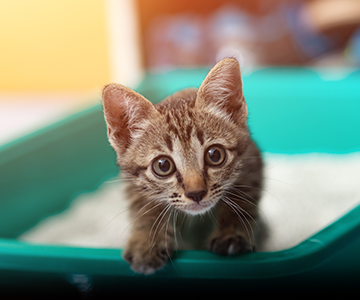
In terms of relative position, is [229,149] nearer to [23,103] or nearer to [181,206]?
[181,206]

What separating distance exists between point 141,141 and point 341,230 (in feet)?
1.42

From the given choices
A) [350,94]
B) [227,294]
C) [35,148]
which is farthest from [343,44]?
[227,294]

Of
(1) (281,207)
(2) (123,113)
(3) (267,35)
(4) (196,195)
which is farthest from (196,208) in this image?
(3) (267,35)

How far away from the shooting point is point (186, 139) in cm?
73

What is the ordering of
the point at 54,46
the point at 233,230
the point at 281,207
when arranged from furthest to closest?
the point at 54,46, the point at 281,207, the point at 233,230

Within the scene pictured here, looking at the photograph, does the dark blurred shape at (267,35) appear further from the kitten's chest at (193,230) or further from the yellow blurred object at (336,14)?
the kitten's chest at (193,230)

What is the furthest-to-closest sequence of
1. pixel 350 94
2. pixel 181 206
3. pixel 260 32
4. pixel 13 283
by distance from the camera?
pixel 260 32, pixel 350 94, pixel 13 283, pixel 181 206

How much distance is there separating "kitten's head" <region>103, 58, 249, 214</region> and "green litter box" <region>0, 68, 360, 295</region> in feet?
0.50

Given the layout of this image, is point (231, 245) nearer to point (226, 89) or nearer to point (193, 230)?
point (193, 230)

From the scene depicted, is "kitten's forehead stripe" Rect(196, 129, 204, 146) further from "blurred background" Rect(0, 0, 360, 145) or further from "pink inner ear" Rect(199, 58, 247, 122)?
"blurred background" Rect(0, 0, 360, 145)

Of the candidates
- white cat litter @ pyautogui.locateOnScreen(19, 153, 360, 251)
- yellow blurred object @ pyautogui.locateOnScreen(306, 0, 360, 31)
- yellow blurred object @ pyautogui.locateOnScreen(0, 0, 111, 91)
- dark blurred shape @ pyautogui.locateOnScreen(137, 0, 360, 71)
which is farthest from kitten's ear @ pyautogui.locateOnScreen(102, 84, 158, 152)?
yellow blurred object @ pyautogui.locateOnScreen(306, 0, 360, 31)

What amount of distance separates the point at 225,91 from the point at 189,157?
0.16 metres

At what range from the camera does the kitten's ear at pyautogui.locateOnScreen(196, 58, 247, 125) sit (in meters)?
0.71

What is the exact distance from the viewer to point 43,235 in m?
1.40
